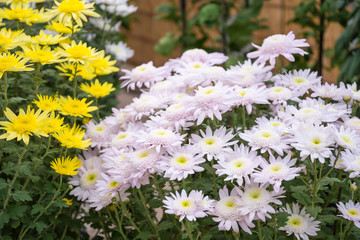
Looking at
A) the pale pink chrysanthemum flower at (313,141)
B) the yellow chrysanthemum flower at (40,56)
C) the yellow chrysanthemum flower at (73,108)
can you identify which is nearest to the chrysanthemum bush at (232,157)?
the pale pink chrysanthemum flower at (313,141)

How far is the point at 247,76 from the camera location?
1.45 m

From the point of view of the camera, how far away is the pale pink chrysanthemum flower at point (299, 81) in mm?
1401

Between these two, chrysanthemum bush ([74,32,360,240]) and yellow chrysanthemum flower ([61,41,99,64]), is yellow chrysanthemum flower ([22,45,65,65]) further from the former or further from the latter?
chrysanthemum bush ([74,32,360,240])

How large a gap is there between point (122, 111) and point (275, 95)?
0.43 meters

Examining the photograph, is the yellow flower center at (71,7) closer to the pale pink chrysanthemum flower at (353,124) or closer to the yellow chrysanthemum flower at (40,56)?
the yellow chrysanthemum flower at (40,56)

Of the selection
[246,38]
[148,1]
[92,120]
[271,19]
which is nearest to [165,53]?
[246,38]

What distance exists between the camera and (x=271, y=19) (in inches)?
161

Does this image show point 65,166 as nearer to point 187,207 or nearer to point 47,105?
point 47,105

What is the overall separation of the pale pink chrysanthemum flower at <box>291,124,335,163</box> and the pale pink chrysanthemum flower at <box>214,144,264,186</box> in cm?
9

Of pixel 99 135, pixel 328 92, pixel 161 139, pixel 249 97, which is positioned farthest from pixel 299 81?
pixel 99 135

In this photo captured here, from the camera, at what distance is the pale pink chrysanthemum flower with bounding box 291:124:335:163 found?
3.52ft

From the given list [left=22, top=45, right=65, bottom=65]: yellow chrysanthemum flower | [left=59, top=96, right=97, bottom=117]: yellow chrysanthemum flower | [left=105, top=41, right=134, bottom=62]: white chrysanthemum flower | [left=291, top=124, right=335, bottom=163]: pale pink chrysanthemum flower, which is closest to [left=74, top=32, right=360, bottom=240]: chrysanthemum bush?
[left=291, top=124, right=335, bottom=163]: pale pink chrysanthemum flower

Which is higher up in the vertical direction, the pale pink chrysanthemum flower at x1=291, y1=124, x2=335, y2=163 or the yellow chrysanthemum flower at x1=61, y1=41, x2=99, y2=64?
the yellow chrysanthemum flower at x1=61, y1=41, x2=99, y2=64

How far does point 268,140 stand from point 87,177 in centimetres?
Answer: 53
